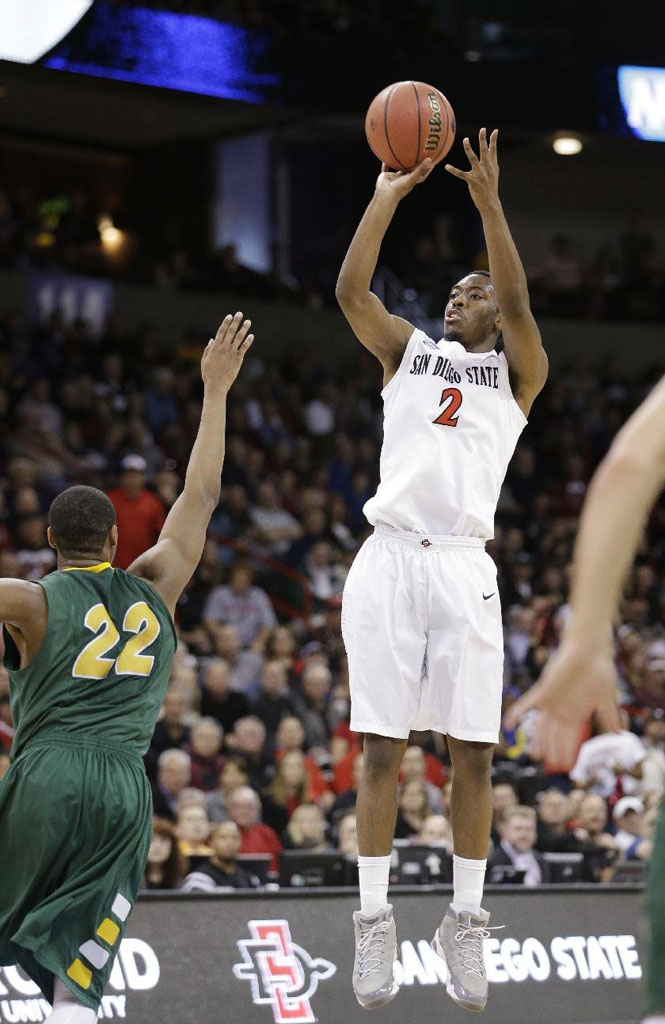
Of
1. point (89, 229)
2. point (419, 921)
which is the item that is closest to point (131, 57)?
point (89, 229)

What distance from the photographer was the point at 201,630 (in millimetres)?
12938

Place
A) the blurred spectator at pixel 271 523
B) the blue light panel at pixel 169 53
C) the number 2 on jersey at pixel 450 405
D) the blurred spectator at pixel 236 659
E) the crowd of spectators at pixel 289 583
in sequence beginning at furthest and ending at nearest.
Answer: the blurred spectator at pixel 271 523, the blue light panel at pixel 169 53, the blurred spectator at pixel 236 659, the crowd of spectators at pixel 289 583, the number 2 on jersey at pixel 450 405

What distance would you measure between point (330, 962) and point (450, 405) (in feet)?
10.3

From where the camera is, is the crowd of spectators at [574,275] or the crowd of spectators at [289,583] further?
the crowd of spectators at [574,275]

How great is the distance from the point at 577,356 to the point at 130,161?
7.55m

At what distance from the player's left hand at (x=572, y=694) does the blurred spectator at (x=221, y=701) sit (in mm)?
9013

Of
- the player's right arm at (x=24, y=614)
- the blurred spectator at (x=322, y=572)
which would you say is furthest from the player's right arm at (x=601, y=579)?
the blurred spectator at (x=322, y=572)

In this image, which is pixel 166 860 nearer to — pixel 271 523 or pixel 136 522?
pixel 136 522

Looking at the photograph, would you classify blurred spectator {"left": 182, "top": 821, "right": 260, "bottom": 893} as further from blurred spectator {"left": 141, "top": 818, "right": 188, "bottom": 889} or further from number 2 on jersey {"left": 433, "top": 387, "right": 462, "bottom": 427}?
number 2 on jersey {"left": 433, "top": 387, "right": 462, "bottom": 427}

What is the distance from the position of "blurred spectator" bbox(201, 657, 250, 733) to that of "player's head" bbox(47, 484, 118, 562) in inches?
256

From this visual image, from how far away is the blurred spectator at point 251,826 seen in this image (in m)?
10.2

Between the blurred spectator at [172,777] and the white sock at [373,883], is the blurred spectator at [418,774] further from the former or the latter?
the white sock at [373,883]

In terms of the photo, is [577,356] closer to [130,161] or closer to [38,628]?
[130,161]

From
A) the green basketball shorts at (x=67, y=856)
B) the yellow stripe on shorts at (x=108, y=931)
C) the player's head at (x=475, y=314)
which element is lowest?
the yellow stripe on shorts at (x=108, y=931)
